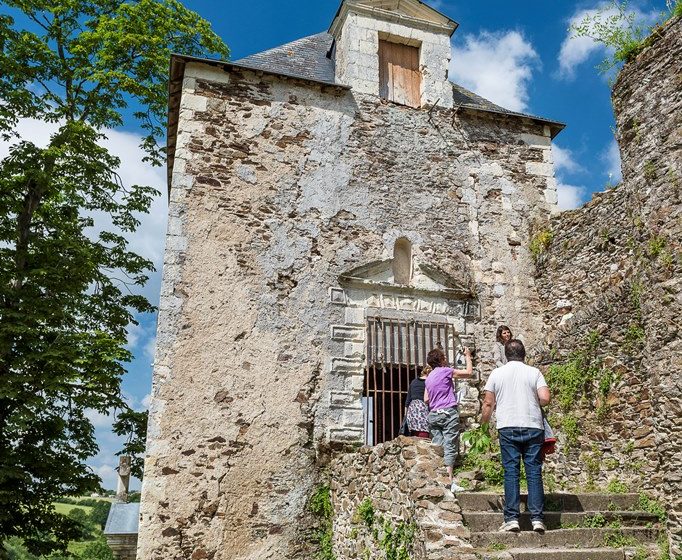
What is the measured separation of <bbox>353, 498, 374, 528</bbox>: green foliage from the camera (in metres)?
5.90

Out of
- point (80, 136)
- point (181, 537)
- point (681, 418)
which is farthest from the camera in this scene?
point (80, 136)

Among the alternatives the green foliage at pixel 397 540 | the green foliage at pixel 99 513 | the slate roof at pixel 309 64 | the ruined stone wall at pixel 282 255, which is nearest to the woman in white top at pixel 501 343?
the ruined stone wall at pixel 282 255

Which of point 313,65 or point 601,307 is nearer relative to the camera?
point 601,307

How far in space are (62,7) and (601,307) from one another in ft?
40.4

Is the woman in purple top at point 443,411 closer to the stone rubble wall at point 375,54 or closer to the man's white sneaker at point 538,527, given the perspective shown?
the man's white sneaker at point 538,527

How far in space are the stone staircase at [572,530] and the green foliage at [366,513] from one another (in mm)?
871

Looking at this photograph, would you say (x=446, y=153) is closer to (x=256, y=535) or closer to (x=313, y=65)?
(x=313, y=65)

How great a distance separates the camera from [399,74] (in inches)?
375

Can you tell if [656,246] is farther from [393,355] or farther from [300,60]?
[300,60]

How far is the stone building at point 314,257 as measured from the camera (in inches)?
275

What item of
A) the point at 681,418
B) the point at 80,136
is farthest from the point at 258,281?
the point at 80,136

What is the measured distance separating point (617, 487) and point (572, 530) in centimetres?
176

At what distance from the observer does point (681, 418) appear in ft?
18.8

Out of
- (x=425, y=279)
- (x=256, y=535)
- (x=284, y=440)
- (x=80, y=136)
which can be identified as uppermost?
(x=80, y=136)
